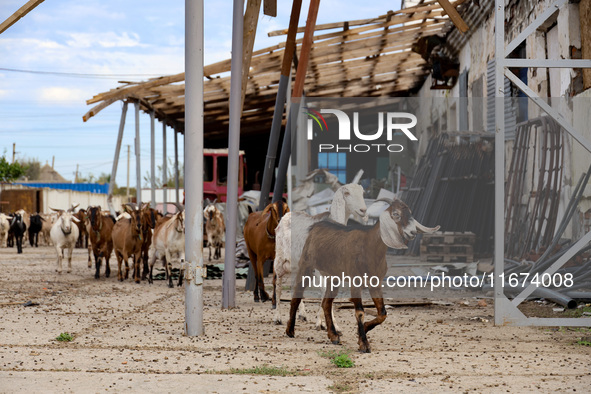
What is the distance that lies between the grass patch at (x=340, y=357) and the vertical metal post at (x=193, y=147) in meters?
1.87

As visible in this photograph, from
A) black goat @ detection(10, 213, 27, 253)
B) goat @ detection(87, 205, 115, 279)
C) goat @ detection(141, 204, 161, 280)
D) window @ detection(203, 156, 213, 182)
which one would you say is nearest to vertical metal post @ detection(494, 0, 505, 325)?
goat @ detection(141, 204, 161, 280)

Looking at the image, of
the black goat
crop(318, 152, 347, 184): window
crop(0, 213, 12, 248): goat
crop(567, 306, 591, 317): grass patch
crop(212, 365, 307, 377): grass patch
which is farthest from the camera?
crop(0, 213, 12, 248): goat

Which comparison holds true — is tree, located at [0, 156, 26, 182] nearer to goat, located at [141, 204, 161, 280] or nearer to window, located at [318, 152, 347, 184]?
goat, located at [141, 204, 161, 280]

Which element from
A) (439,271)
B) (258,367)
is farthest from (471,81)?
(258,367)

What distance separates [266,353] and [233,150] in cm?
434

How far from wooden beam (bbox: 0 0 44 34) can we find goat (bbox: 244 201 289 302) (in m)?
3.99

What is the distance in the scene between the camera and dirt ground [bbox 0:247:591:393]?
5.82 metres

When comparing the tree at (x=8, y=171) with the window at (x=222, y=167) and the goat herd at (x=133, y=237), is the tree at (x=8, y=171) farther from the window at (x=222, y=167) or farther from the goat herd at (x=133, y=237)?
the goat herd at (x=133, y=237)

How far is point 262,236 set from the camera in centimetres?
1130

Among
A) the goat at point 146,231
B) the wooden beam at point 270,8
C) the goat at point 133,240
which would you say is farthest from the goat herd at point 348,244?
the goat at point 146,231

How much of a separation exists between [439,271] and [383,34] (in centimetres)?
772

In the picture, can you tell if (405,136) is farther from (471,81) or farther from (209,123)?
(209,123)

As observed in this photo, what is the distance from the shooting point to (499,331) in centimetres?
844

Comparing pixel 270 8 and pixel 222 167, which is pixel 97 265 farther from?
pixel 222 167
